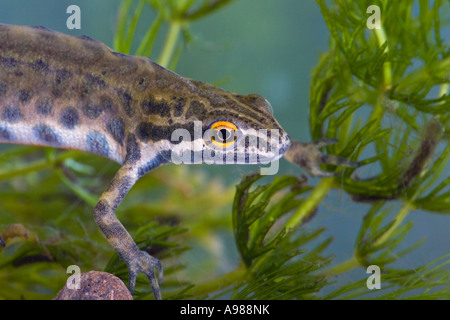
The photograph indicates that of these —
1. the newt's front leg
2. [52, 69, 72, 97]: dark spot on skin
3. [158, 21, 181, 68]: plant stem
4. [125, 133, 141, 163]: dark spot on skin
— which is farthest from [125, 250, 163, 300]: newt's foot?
[158, 21, 181, 68]: plant stem

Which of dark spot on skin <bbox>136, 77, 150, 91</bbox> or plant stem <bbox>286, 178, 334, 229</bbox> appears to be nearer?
dark spot on skin <bbox>136, 77, 150, 91</bbox>

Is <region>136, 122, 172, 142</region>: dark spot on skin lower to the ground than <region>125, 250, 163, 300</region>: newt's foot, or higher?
higher

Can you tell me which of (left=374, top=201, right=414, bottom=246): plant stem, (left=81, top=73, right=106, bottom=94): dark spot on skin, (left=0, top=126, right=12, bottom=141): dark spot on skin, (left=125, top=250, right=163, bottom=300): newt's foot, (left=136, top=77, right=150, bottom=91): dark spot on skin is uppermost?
(left=81, top=73, right=106, bottom=94): dark spot on skin

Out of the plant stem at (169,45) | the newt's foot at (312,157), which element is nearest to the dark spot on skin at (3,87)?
the plant stem at (169,45)

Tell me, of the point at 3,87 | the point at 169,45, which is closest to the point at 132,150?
the point at 3,87

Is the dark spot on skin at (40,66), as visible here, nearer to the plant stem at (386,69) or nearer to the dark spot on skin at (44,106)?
the dark spot on skin at (44,106)

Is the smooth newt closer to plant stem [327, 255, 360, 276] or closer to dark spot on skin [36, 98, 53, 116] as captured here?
dark spot on skin [36, 98, 53, 116]
